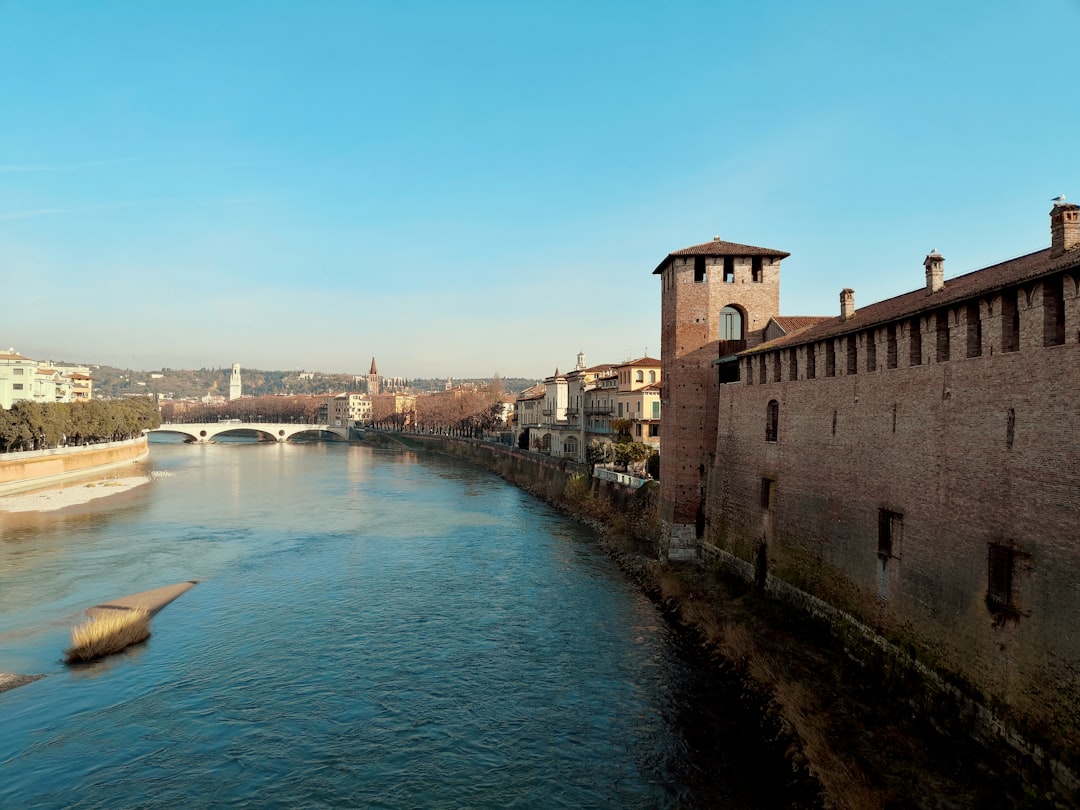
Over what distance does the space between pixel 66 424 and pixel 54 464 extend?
7.39 meters

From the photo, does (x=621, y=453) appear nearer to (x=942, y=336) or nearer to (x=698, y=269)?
(x=698, y=269)

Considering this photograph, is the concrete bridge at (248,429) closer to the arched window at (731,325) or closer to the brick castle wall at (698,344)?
the brick castle wall at (698,344)

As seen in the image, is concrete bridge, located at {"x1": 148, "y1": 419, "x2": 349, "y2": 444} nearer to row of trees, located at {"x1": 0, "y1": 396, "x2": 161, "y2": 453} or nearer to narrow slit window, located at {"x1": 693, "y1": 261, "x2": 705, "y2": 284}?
row of trees, located at {"x1": 0, "y1": 396, "x2": 161, "y2": 453}

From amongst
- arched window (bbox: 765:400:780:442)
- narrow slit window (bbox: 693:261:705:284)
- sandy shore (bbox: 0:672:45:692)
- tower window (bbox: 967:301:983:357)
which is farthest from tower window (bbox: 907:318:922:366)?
sandy shore (bbox: 0:672:45:692)

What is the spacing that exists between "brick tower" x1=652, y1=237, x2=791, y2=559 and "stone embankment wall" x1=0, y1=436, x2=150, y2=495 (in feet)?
154

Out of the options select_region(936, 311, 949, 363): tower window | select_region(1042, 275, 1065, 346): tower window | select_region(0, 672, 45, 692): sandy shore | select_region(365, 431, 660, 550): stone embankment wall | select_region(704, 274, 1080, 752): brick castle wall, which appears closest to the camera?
select_region(704, 274, 1080, 752): brick castle wall

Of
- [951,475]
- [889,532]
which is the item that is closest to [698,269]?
[889,532]

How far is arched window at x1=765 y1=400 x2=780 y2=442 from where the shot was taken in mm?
21578

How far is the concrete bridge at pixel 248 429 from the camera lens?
11200 centimetres

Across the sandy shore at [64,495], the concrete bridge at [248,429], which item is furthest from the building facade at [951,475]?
the concrete bridge at [248,429]

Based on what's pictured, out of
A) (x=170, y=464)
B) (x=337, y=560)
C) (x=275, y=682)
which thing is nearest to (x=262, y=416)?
(x=170, y=464)

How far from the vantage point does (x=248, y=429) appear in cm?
11475

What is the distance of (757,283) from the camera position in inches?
1046

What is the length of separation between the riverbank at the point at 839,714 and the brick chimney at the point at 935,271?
8.58 meters
